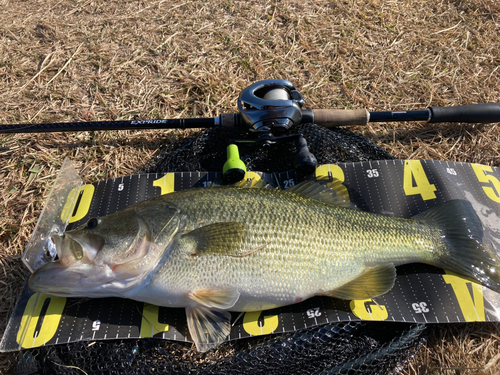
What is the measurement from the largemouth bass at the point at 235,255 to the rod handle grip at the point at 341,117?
1266 mm

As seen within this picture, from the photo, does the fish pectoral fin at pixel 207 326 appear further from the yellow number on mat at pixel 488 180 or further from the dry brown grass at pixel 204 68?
the yellow number on mat at pixel 488 180

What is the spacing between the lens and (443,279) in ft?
9.21

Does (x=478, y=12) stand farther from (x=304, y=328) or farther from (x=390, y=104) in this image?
(x=304, y=328)

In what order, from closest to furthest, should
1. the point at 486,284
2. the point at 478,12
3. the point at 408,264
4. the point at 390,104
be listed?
1. the point at 486,284
2. the point at 408,264
3. the point at 390,104
4. the point at 478,12

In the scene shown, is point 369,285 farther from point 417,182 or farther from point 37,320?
point 37,320

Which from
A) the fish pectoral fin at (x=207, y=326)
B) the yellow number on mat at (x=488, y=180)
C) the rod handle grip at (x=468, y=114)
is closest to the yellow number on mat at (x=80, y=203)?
the fish pectoral fin at (x=207, y=326)

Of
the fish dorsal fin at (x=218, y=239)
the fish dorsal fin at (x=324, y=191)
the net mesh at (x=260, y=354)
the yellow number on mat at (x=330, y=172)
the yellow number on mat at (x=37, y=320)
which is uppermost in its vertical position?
the fish dorsal fin at (x=218, y=239)

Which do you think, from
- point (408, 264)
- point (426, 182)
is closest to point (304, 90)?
point (426, 182)

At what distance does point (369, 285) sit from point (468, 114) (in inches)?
99.1

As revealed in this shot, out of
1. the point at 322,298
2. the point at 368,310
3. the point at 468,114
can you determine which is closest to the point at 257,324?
the point at 322,298

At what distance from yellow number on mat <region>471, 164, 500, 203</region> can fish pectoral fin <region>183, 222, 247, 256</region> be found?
2656 millimetres

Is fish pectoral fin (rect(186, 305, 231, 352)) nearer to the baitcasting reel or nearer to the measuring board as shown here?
the measuring board

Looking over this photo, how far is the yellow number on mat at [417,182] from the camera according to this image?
325 cm

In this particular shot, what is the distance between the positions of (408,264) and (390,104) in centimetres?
229
